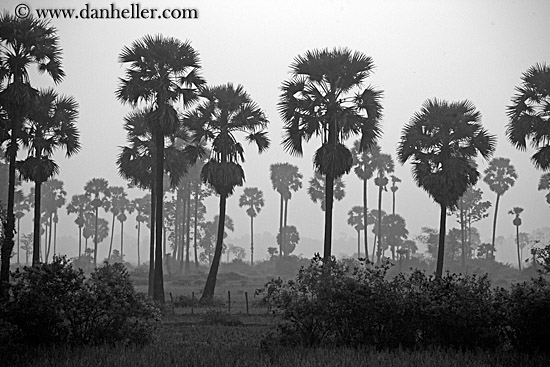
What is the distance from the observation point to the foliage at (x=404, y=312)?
15875mm

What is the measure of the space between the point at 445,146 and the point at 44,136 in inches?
881

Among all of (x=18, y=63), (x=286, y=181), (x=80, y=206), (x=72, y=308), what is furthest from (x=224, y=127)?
(x=80, y=206)

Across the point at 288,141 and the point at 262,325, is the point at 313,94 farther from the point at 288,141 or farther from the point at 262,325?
the point at 262,325

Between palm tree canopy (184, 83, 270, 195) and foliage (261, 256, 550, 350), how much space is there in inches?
773

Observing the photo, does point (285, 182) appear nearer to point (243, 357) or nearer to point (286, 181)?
point (286, 181)

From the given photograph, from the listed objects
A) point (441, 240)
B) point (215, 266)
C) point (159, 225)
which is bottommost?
point (215, 266)

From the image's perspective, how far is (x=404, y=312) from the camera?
16156 millimetres

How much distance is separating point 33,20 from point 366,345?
2364 cm

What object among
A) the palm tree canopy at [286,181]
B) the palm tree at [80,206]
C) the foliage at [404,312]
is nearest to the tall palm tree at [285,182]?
the palm tree canopy at [286,181]

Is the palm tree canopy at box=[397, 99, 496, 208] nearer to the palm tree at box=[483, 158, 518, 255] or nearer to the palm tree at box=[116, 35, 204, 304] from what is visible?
the palm tree at box=[116, 35, 204, 304]

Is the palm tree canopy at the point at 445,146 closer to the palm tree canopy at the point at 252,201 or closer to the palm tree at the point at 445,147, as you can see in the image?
the palm tree at the point at 445,147

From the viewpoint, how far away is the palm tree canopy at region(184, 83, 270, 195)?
3578 cm

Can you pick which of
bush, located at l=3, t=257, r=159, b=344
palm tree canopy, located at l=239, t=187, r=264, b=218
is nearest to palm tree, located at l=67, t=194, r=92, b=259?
palm tree canopy, located at l=239, t=187, r=264, b=218

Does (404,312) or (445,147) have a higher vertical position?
(445,147)
